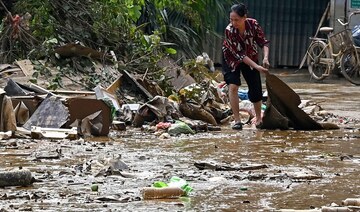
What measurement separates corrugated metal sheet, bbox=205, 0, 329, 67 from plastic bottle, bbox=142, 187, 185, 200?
658 inches

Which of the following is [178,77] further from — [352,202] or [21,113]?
[352,202]

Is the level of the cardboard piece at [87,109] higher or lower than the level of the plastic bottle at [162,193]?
lower

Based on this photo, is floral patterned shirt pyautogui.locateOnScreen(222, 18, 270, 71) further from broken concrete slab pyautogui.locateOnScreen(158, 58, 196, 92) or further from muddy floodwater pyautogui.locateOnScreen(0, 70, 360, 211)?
broken concrete slab pyautogui.locateOnScreen(158, 58, 196, 92)

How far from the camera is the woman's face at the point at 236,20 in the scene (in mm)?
9875

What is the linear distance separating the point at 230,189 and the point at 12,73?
559cm

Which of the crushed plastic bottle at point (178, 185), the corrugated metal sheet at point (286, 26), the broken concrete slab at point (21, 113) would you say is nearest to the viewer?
the crushed plastic bottle at point (178, 185)

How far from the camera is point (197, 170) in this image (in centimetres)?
680

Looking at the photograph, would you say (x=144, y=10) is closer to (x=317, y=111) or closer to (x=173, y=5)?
(x=173, y=5)

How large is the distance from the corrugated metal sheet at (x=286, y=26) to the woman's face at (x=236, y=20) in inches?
487

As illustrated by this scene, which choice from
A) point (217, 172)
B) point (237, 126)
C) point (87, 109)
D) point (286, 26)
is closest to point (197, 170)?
point (217, 172)

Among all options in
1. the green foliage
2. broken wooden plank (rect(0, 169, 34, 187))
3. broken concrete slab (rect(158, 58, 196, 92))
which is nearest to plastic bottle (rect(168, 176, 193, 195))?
broken wooden plank (rect(0, 169, 34, 187))

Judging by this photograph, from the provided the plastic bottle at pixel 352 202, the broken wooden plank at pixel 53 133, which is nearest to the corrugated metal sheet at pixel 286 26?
the broken wooden plank at pixel 53 133

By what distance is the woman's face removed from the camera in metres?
9.88

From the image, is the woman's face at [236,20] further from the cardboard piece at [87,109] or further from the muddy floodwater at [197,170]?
the cardboard piece at [87,109]
